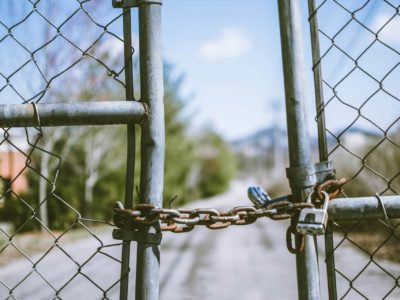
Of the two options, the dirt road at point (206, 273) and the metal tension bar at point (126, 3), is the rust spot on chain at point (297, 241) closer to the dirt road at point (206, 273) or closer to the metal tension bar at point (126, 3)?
the metal tension bar at point (126, 3)

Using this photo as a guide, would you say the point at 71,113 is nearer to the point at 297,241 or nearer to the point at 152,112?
the point at 152,112

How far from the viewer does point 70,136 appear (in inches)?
614

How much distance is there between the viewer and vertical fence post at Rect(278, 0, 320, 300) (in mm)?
1008

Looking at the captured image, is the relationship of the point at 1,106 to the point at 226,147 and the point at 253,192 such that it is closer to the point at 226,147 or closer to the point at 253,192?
the point at 253,192

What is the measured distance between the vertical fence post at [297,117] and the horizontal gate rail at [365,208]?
0.29 feet

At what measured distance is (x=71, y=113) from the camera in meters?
1.00

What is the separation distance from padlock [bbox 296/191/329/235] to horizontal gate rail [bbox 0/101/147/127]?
0.43m

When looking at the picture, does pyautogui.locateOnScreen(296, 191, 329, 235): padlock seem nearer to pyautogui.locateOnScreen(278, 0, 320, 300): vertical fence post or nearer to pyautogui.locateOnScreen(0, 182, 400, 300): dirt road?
pyautogui.locateOnScreen(278, 0, 320, 300): vertical fence post

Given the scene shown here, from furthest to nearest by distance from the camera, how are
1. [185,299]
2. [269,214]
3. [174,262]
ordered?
[174,262], [185,299], [269,214]

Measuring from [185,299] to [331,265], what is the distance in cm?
559

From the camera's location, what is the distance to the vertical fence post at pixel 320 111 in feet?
3.59

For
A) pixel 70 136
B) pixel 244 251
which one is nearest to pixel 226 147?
pixel 70 136

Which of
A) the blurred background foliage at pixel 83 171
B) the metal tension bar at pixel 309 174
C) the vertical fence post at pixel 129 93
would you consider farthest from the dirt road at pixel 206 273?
the metal tension bar at pixel 309 174

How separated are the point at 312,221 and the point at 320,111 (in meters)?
0.31
